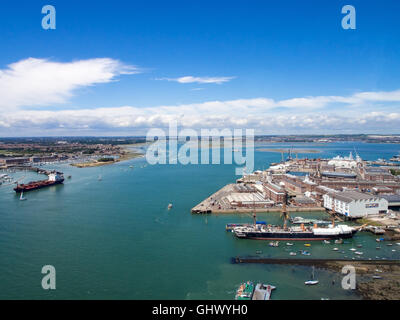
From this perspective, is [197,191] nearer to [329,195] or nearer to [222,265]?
[329,195]

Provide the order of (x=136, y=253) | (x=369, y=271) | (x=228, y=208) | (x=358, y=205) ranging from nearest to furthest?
1. (x=369, y=271)
2. (x=136, y=253)
3. (x=358, y=205)
4. (x=228, y=208)

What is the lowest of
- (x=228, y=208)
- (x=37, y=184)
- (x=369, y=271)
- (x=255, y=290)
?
(x=369, y=271)

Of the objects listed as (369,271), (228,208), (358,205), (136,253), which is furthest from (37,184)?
(369,271)

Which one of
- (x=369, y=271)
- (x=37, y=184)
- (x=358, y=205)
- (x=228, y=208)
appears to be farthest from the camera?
(x=37, y=184)

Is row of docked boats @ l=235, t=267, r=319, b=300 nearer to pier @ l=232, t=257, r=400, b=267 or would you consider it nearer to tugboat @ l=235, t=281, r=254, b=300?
tugboat @ l=235, t=281, r=254, b=300

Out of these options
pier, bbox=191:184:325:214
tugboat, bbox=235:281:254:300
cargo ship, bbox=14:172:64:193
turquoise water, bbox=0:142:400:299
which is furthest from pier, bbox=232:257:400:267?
cargo ship, bbox=14:172:64:193

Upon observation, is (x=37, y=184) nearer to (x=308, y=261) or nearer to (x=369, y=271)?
(x=308, y=261)
